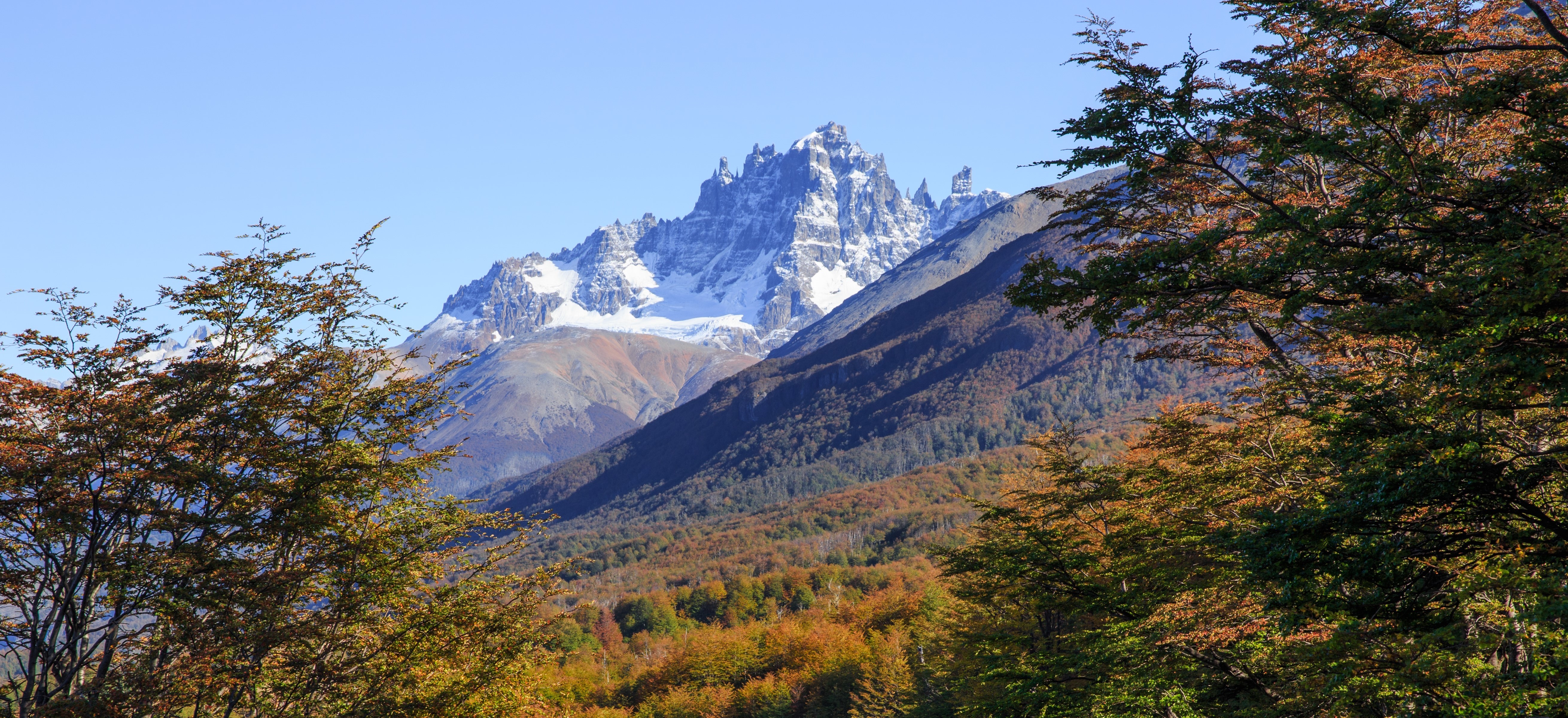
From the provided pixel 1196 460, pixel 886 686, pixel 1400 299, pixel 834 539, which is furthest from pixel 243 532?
pixel 834 539

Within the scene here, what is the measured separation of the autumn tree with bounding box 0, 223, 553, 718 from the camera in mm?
11258

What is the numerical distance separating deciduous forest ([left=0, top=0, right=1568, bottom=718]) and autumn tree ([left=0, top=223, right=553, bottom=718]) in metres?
0.07

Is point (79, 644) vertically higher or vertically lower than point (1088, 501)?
higher

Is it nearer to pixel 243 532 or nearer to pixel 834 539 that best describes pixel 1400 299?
pixel 243 532

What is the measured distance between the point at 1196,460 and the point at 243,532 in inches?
704

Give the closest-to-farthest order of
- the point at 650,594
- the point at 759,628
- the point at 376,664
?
the point at 376,664, the point at 759,628, the point at 650,594

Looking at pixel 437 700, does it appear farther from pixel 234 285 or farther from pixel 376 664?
pixel 234 285

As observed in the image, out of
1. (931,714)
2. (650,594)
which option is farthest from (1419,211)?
(650,594)

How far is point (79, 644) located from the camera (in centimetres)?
1300

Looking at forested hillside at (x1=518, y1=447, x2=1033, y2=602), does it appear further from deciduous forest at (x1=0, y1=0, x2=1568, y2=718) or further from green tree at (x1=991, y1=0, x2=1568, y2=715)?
green tree at (x1=991, y1=0, x2=1568, y2=715)

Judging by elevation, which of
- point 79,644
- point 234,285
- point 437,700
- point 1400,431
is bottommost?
point 437,700

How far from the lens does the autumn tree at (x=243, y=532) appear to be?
36.9ft

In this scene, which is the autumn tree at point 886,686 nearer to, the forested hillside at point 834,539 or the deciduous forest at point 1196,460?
the deciduous forest at point 1196,460

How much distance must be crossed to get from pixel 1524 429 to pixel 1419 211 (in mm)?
4802
